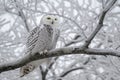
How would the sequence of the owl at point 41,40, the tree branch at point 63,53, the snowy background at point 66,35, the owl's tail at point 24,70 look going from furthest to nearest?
the snowy background at point 66,35, the owl at point 41,40, the owl's tail at point 24,70, the tree branch at point 63,53

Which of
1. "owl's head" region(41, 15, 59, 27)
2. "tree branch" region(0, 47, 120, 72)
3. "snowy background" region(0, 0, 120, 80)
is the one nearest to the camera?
"tree branch" region(0, 47, 120, 72)

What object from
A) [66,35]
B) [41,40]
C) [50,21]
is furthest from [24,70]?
[66,35]

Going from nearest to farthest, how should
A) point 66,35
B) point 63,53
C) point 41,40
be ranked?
point 63,53, point 41,40, point 66,35

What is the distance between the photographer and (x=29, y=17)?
6402 millimetres

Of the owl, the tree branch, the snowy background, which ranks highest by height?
the tree branch

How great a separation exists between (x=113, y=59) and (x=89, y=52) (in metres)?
2.32

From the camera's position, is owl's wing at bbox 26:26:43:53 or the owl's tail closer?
the owl's tail

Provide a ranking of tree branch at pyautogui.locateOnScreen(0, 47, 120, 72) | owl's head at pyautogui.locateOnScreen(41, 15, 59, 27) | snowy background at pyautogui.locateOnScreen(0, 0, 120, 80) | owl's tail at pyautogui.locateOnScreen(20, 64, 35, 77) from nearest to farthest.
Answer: tree branch at pyautogui.locateOnScreen(0, 47, 120, 72) < owl's tail at pyautogui.locateOnScreen(20, 64, 35, 77) < owl's head at pyautogui.locateOnScreen(41, 15, 59, 27) < snowy background at pyautogui.locateOnScreen(0, 0, 120, 80)

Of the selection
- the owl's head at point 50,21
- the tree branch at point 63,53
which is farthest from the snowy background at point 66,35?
the tree branch at point 63,53

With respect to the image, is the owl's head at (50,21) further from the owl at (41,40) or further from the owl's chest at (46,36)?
the owl's chest at (46,36)

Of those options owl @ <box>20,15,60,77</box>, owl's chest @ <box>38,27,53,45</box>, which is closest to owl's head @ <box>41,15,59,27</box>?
owl @ <box>20,15,60,77</box>

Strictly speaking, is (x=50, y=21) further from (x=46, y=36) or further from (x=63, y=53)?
(x=63, y=53)

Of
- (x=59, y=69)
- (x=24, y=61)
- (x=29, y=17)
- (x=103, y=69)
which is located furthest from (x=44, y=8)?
(x=24, y=61)

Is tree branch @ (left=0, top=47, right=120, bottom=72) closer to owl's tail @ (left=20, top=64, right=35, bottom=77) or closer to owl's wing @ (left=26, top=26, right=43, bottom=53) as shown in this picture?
owl's tail @ (left=20, top=64, right=35, bottom=77)
